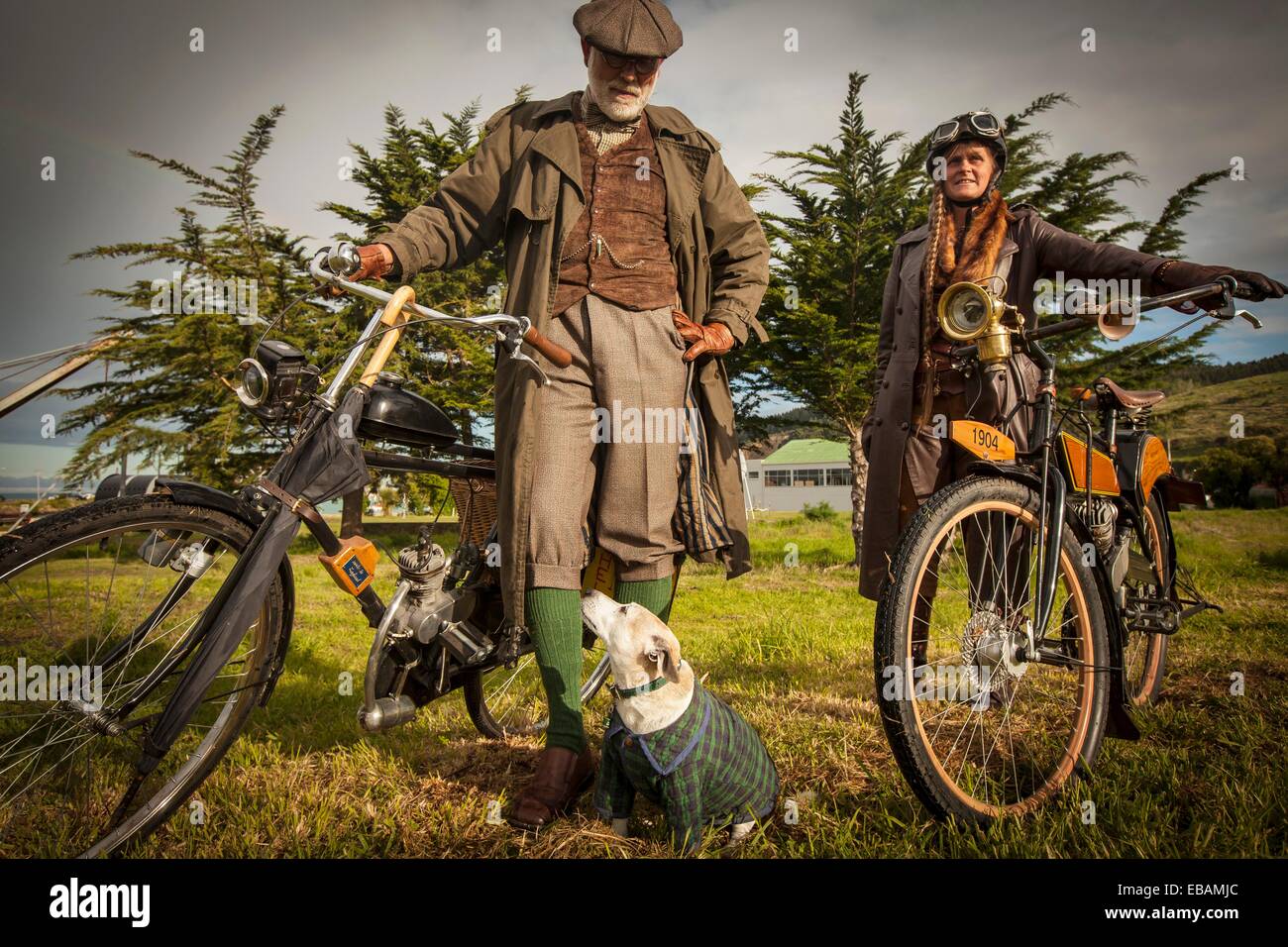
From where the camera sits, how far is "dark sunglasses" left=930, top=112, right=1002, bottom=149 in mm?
2422

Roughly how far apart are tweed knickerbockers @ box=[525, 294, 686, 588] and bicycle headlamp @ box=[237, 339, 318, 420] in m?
0.64

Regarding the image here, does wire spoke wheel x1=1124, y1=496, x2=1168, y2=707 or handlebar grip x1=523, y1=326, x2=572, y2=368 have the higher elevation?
handlebar grip x1=523, y1=326, x2=572, y2=368

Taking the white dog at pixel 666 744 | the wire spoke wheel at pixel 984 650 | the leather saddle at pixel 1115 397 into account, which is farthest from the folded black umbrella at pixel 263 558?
the leather saddle at pixel 1115 397

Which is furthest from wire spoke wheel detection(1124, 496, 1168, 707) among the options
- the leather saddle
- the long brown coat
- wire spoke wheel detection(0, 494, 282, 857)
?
wire spoke wheel detection(0, 494, 282, 857)

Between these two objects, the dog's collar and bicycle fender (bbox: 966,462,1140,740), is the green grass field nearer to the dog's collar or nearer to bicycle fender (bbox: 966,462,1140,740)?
bicycle fender (bbox: 966,462,1140,740)

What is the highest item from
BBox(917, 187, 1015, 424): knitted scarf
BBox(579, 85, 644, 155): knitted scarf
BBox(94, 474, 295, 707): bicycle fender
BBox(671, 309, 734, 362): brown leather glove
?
BBox(579, 85, 644, 155): knitted scarf

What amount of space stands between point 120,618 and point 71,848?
58 cm

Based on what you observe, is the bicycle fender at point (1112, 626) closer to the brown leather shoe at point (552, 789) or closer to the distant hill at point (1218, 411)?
the brown leather shoe at point (552, 789)

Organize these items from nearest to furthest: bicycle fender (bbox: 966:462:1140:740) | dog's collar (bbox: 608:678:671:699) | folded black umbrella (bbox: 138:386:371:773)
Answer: folded black umbrella (bbox: 138:386:371:773) < dog's collar (bbox: 608:678:671:699) < bicycle fender (bbox: 966:462:1140:740)

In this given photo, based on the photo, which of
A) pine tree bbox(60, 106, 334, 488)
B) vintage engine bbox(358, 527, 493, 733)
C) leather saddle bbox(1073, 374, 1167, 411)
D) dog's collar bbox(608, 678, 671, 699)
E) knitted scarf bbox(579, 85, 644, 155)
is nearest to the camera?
dog's collar bbox(608, 678, 671, 699)

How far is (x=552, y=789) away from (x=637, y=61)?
6.79ft

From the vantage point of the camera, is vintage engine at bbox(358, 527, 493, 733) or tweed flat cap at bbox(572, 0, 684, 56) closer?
tweed flat cap at bbox(572, 0, 684, 56)
